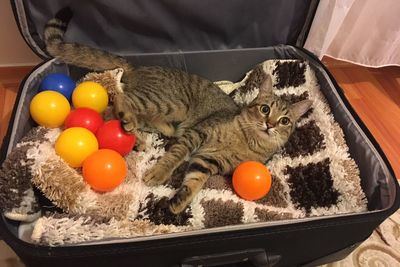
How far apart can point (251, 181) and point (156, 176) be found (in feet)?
0.92

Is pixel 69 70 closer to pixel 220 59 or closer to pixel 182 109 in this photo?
pixel 182 109

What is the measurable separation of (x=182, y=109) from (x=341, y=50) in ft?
2.75

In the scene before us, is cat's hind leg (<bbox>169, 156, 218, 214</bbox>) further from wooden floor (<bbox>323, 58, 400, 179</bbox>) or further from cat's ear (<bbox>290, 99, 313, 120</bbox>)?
wooden floor (<bbox>323, 58, 400, 179</bbox>)

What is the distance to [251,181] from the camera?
1.05 m

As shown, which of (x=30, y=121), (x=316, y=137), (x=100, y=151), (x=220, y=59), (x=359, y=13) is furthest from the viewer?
(x=359, y=13)

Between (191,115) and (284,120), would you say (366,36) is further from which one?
(191,115)

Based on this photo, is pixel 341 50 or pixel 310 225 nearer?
pixel 310 225

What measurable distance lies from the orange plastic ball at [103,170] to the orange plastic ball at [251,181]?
33cm

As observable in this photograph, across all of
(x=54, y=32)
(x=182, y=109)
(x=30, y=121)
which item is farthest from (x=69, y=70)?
(x=182, y=109)

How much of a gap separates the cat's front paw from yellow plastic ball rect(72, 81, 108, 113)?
0.95 ft

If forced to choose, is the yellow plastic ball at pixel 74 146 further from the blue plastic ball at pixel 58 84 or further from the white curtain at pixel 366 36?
the white curtain at pixel 366 36

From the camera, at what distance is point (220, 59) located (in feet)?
4.65

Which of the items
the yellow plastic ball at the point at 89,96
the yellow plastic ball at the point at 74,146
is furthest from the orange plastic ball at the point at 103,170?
the yellow plastic ball at the point at 89,96

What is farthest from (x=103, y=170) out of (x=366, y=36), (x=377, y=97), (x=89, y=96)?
(x=377, y=97)
